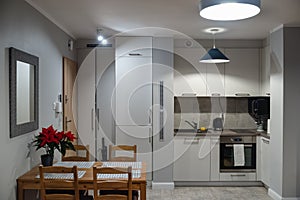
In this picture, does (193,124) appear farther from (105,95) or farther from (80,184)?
(80,184)

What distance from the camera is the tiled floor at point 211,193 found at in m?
5.13

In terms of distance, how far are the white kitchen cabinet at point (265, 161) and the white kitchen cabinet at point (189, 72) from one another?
1333mm

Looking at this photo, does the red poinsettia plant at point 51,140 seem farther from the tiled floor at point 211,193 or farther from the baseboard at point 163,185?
the baseboard at point 163,185

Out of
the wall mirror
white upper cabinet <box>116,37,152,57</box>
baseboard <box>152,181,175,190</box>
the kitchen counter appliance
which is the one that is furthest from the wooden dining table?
the kitchen counter appliance

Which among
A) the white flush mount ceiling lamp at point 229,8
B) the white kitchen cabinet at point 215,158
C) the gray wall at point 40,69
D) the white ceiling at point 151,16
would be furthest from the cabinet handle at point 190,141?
the white flush mount ceiling lamp at point 229,8

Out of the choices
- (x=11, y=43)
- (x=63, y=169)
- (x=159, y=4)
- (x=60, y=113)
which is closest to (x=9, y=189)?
(x=63, y=169)

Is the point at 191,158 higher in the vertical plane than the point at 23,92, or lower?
lower

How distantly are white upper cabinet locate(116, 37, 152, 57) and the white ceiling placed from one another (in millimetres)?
332

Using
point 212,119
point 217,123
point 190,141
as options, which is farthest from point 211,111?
point 190,141

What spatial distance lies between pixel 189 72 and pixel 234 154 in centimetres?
161

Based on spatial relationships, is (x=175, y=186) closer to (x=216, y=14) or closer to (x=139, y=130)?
(x=139, y=130)

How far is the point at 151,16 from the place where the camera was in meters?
4.29

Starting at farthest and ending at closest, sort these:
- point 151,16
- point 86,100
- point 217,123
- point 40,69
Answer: point 217,123, point 86,100, point 151,16, point 40,69

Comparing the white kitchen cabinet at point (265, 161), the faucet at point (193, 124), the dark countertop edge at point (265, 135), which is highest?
the faucet at point (193, 124)
